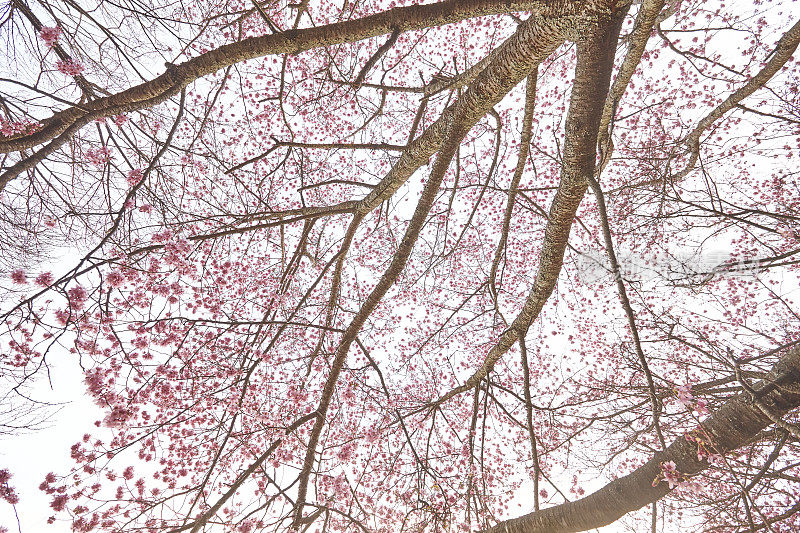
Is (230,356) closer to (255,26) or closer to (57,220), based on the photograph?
(57,220)

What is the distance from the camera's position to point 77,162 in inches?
137

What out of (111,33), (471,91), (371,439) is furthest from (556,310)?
(111,33)

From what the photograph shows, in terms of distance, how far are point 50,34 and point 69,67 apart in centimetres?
28

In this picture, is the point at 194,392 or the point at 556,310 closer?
the point at 194,392

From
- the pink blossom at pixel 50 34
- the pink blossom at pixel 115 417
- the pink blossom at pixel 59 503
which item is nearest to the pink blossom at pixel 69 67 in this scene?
the pink blossom at pixel 50 34

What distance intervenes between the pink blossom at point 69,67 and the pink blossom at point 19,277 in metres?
1.77

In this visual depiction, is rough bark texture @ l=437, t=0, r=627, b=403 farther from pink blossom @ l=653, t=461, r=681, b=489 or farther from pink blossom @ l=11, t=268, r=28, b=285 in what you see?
pink blossom @ l=11, t=268, r=28, b=285

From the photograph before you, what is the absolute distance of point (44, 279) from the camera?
111 inches

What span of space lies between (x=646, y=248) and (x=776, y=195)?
5.76 ft

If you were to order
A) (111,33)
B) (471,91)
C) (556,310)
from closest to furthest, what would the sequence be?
1. (471,91)
2. (111,33)
3. (556,310)

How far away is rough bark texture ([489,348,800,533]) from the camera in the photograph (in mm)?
2053

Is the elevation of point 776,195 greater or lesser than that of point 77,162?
lesser

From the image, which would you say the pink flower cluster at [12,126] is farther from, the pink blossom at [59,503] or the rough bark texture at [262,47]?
the pink blossom at [59,503]

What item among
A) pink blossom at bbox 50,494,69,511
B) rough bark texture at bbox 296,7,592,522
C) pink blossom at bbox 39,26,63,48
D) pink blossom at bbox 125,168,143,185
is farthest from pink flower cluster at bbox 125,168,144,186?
pink blossom at bbox 50,494,69,511
